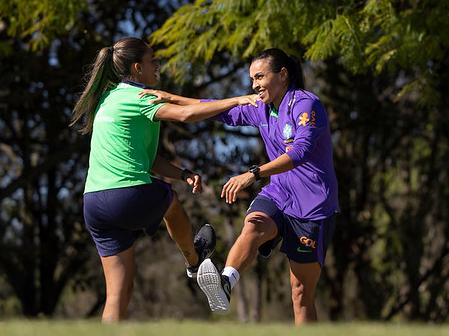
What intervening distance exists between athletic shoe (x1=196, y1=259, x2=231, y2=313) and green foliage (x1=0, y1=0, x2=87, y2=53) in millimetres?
6290

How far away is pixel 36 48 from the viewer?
13.5 m

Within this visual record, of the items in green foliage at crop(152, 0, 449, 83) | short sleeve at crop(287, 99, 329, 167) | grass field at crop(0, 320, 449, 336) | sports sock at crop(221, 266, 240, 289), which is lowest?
grass field at crop(0, 320, 449, 336)

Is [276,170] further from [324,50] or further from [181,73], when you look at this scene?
[181,73]

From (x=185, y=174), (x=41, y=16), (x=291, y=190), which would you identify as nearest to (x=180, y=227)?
(x=185, y=174)

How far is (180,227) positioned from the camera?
721cm

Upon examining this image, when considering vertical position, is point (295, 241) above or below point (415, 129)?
below

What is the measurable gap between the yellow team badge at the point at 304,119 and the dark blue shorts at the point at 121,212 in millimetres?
1005

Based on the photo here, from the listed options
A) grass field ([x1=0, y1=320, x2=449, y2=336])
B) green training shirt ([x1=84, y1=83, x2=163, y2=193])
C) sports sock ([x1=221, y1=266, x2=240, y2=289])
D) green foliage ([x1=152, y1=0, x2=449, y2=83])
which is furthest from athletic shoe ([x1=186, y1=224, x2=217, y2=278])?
green foliage ([x1=152, y1=0, x2=449, y2=83])

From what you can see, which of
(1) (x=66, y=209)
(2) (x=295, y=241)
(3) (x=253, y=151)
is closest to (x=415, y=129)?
(3) (x=253, y=151)

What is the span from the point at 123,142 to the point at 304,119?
4.00 ft

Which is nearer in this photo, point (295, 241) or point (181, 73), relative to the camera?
point (295, 241)

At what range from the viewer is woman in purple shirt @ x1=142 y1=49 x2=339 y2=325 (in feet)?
23.8

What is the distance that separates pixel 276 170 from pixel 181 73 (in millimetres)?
5156

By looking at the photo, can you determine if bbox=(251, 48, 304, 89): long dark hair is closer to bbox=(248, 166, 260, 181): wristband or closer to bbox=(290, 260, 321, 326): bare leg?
bbox=(248, 166, 260, 181): wristband
